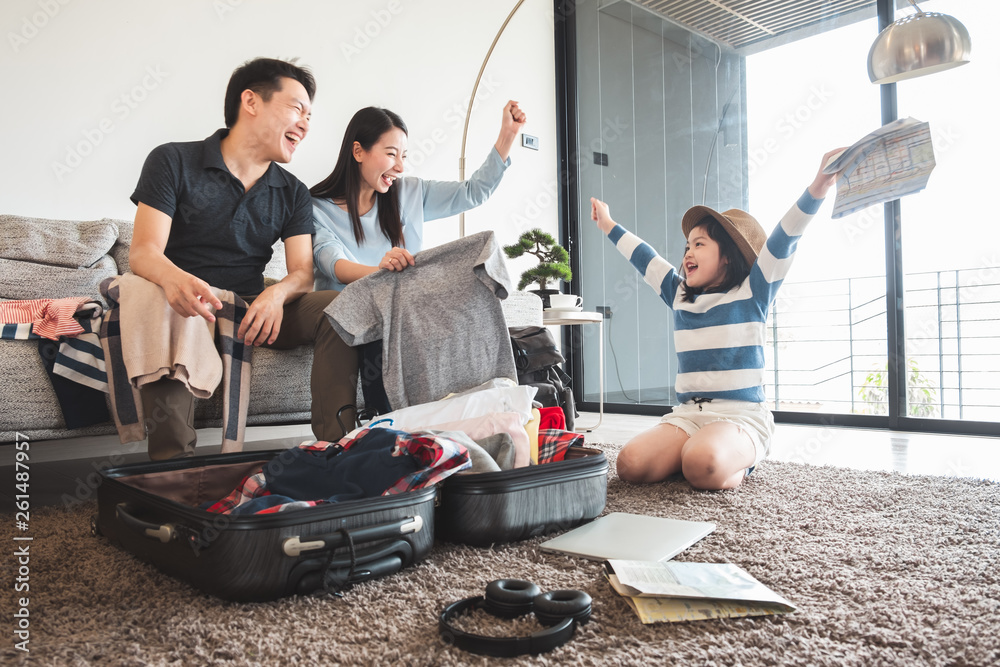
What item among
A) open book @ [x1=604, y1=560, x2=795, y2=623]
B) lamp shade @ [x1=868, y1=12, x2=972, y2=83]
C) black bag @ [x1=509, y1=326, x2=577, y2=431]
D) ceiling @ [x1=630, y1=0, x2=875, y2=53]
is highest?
ceiling @ [x1=630, y1=0, x2=875, y2=53]

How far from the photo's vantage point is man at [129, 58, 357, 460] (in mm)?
1551

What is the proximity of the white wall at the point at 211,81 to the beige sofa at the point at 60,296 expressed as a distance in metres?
0.39

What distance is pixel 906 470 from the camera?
176cm

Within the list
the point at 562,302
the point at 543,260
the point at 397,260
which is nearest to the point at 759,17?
the point at 543,260

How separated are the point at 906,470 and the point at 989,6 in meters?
1.89

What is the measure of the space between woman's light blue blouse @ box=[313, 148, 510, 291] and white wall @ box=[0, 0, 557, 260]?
0.98 metres

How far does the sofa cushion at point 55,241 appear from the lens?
75.7 inches

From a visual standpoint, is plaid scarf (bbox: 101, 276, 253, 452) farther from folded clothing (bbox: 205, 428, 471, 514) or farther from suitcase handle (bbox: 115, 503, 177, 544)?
suitcase handle (bbox: 115, 503, 177, 544)

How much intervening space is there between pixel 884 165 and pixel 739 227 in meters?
0.42

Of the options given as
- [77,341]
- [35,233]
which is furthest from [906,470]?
[35,233]

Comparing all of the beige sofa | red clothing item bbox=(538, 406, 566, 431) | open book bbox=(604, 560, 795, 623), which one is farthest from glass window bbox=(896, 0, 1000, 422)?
open book bbox=(604, 560, 795, 623)

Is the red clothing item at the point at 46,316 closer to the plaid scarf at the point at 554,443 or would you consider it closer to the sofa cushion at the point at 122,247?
the sofa cushion at the point at 122,247

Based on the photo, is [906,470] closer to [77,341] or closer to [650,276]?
[650,276]

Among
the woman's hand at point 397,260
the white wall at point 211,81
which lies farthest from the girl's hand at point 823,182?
the white wall at point 211,81
